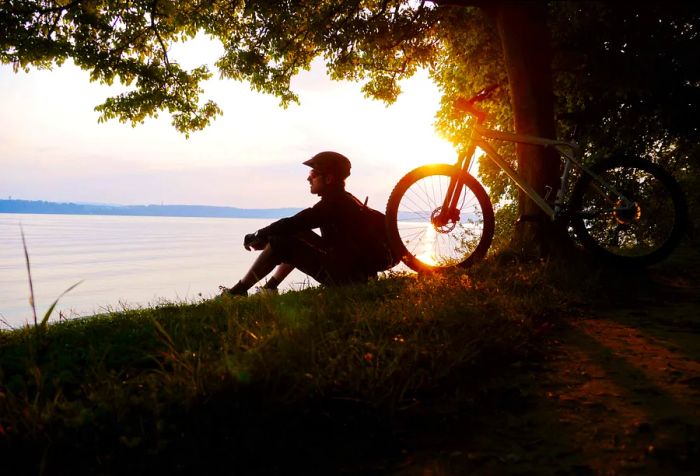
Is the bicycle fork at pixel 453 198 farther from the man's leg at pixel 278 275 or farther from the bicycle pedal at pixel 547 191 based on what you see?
the man's leg at pixel 278 275

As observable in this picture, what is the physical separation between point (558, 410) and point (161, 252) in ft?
457

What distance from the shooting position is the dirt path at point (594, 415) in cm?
198

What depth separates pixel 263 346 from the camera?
2.73 metres

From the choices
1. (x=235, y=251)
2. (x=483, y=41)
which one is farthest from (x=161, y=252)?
(x=483, y=41)

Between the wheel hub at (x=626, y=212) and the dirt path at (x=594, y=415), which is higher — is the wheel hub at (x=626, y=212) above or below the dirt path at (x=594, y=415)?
above

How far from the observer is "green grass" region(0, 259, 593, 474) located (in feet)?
6.95

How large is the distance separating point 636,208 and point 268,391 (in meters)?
4.47

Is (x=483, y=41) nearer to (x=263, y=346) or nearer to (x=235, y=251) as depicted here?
(x=263, y=346)

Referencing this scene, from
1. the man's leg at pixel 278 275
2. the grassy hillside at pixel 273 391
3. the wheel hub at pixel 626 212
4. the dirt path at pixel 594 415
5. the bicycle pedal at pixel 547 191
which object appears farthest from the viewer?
the man's leg at pixel 278 275

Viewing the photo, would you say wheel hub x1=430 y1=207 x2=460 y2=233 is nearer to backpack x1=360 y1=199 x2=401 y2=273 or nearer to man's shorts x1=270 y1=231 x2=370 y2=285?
backpack x1=360 y1=199 x2=401 y2=273

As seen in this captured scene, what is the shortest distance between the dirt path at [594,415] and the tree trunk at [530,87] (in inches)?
101

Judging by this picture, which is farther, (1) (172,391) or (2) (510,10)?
(2) (510,10)

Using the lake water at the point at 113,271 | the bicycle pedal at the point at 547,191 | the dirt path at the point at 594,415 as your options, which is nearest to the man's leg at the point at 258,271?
the bicycle pedal at the point at 547,191

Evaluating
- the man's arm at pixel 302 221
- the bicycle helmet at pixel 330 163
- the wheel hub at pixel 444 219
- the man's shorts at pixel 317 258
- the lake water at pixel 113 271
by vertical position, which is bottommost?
the lake water at pixel 113 271
